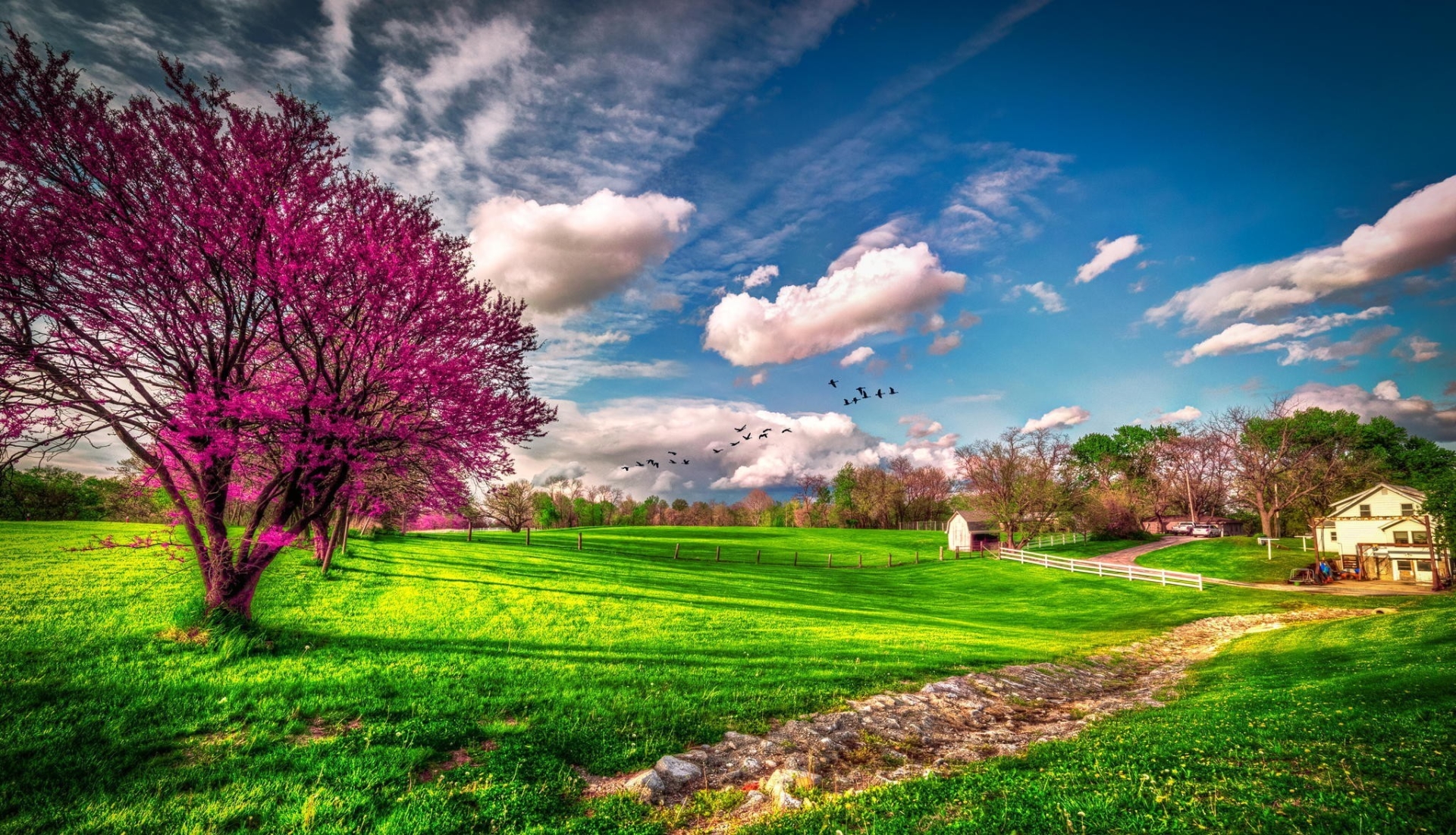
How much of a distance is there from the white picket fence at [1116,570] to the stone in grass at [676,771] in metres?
41.7

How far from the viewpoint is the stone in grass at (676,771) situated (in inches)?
290

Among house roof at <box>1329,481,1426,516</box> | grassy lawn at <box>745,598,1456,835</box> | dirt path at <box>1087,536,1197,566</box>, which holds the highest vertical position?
house roof at <box>1329,481,1426,516</box>

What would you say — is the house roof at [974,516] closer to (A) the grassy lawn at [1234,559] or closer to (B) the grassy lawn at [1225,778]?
(A) the grassy lawn at [1234,559]

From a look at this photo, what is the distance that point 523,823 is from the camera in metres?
5.97

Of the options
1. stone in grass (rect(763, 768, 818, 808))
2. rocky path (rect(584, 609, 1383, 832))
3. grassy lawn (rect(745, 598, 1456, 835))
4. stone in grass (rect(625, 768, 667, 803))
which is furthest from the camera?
rocky path (rect(584, 609, 1383, 832))

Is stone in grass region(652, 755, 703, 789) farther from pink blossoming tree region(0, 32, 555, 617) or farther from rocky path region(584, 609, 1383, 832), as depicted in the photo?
pink blossoming tree region(0, 32, 555, 617)

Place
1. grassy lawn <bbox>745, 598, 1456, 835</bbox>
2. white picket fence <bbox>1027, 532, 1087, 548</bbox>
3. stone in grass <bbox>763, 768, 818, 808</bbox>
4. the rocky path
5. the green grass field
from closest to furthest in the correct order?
1. grassy lawn <bbox>745, 598, 1456, 835</bbox>
2. the green grass field
3. stone in grass <bbox>763, 768, 818, 808</bbox>
4. the rocky path
5. white picket fence <bbox>1027, 532, 1087, 548</bbox>

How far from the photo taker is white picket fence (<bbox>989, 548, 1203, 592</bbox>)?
125 ft

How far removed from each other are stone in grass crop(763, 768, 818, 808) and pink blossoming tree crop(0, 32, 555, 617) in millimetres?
9427

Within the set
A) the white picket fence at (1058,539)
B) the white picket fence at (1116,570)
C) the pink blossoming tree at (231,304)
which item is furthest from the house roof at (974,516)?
the pink blossoming tree at (231,304)

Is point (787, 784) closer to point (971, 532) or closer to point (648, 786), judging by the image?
point (648, 786)

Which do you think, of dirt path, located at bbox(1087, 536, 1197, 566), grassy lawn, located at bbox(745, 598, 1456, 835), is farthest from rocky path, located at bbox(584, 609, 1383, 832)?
dirt path, located at bbox(1087, 536, 1197, 566)

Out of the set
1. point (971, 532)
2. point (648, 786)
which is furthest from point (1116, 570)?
point (648, 786)

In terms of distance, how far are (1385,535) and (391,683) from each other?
232ft
